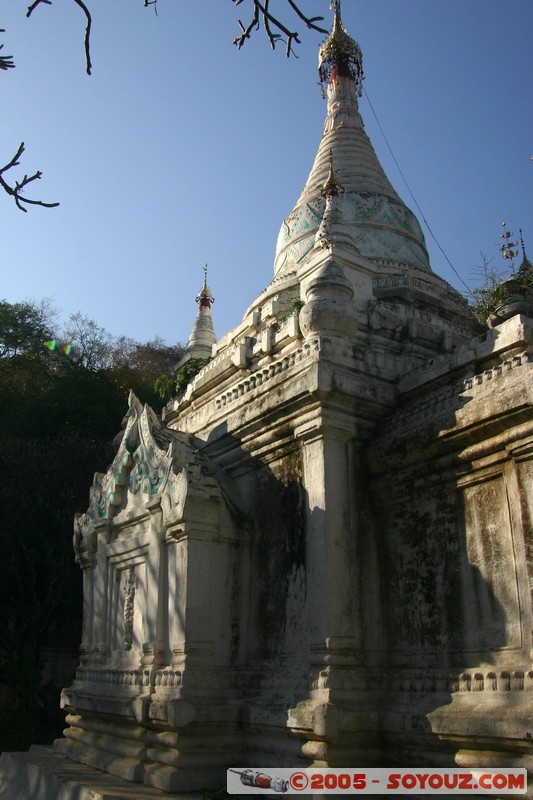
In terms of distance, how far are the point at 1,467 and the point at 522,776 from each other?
58.5 ft

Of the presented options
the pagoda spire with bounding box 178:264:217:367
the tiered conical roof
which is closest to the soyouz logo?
the tiered conical roof

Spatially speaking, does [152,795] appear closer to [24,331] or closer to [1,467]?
[1,467]

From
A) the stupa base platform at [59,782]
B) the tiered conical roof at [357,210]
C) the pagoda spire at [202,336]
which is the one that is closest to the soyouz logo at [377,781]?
the stupa base platform at [59,782]

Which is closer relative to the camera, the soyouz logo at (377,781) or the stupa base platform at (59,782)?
the soyouz logo at (377,781)

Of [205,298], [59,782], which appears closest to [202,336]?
[205,298]

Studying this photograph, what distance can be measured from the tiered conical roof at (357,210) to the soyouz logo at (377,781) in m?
12.0

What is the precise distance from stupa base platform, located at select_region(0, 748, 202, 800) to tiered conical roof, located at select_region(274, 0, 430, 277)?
11.8 metres

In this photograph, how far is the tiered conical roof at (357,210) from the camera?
1853 centimetres

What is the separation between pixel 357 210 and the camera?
19.1 m

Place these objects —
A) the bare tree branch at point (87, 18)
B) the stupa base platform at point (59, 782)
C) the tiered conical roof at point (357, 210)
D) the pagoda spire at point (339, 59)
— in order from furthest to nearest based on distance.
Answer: the pagoda spire at point (339, 59), the tiered conical roof at point (357, 210), the stupa base platform at point (59, 782), the bare tree branch at point (87, 18)

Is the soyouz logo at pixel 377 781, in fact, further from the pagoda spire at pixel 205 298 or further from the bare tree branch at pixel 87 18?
the pagoda spire at pixel 205 298

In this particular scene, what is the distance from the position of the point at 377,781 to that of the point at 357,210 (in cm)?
1542

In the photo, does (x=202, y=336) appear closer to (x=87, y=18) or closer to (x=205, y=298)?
(x=205, y=298)

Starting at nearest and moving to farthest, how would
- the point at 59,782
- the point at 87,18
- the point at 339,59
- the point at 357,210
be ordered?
1. the point at 87,18
2. the point at 59,782
3. the point at 357,210
4. the point at 339,59
